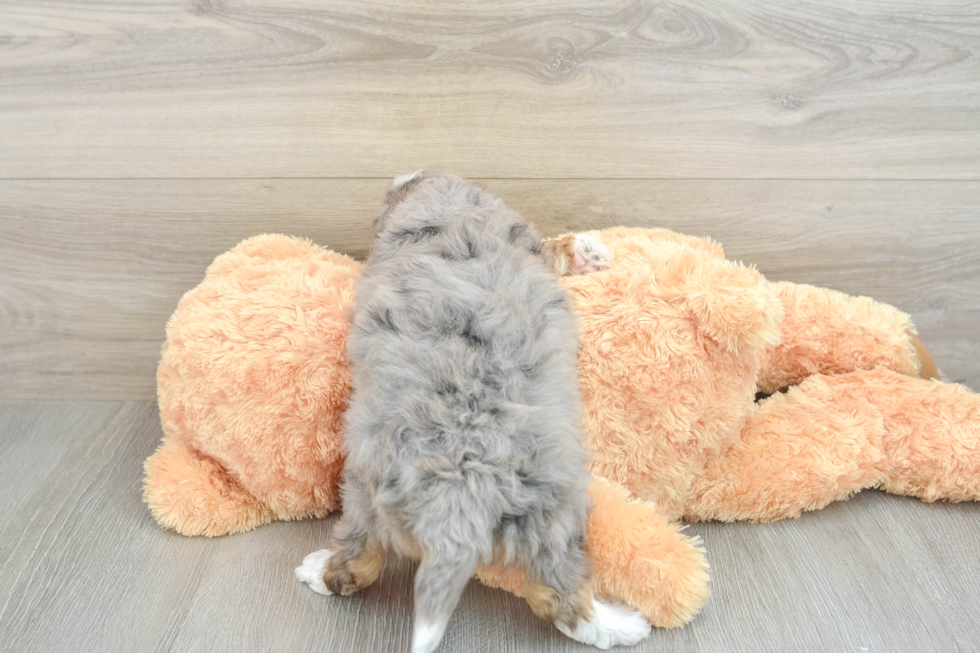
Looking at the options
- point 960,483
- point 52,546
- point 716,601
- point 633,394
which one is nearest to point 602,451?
point 633,394

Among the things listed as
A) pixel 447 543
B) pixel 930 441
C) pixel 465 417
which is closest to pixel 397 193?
pixel 465 417

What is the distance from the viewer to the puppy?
642 millimetres

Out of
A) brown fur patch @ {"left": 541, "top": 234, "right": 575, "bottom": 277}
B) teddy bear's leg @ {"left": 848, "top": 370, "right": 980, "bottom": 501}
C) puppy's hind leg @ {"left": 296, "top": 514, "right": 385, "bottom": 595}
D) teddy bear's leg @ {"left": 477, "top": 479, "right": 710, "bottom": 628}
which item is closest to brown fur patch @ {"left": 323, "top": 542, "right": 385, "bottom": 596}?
puppy's hind leg @ {"left": 296, "top": 514, "right": 385, "bottom": 595}

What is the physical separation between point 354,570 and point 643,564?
1.09 feet

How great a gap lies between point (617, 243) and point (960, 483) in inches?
22.8

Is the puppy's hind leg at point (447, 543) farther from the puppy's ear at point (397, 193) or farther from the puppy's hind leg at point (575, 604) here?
the puppy's ear at point (397, 193)

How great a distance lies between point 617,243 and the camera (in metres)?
0.93

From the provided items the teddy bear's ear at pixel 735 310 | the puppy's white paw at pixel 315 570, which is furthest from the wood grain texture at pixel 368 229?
the puppy's white paw at pixel 315 570

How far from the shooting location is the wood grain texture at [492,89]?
0.99m

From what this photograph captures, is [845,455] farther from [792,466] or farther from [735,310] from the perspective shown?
[735,310]

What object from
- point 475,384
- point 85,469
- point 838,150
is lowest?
point 85,469

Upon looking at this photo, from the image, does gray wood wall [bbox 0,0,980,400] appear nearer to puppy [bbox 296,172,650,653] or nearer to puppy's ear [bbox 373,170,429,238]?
puppy's ear [bbox 373,170,429,238]

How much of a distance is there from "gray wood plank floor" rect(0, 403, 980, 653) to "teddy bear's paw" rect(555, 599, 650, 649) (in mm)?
19

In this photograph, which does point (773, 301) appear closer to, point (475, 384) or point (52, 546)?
point (475, 384)
